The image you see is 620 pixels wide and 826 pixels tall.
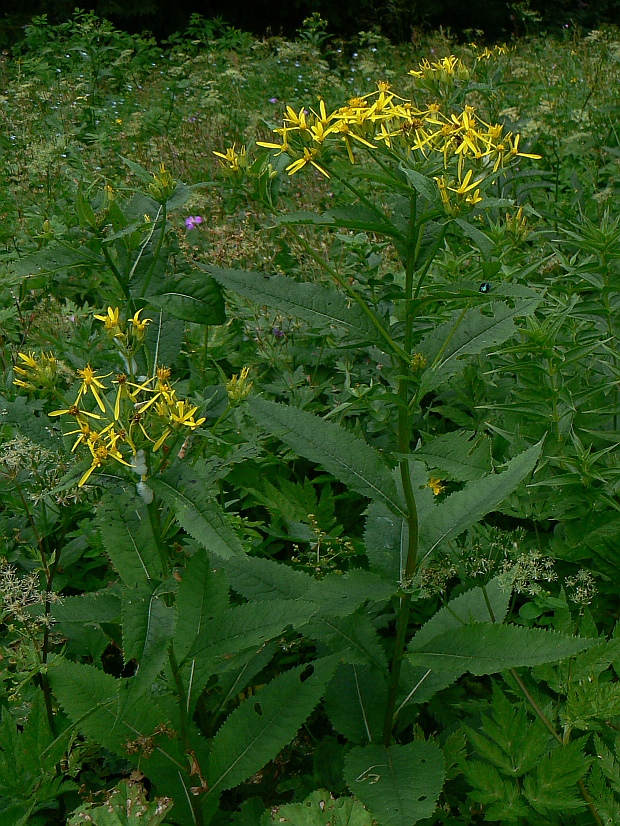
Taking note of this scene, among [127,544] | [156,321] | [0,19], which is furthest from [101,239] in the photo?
[0,19]

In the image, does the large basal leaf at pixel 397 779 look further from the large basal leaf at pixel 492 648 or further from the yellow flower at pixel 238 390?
the yellow flower at pixel 238 390

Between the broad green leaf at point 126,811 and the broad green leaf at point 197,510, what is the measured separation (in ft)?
1.75

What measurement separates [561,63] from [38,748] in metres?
7.99

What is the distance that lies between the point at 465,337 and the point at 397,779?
98cm

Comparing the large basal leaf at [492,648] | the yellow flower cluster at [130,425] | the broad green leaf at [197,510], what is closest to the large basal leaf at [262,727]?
the large basal leaf at [492,648]

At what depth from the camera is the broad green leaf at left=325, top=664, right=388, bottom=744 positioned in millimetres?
1862

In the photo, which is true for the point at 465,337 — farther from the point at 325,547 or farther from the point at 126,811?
the point at 126,811

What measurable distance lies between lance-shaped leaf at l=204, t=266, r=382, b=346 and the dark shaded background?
31.6ft

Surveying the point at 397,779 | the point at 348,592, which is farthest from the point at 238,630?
the point at 397,779

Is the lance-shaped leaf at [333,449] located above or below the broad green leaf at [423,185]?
below

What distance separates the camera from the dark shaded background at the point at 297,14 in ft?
34.5

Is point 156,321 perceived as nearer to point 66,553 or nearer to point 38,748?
point 66,553

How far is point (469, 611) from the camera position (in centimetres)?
194

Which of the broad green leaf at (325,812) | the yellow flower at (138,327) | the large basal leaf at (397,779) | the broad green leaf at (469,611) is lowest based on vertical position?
the large basal leaf at (397,779)
